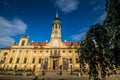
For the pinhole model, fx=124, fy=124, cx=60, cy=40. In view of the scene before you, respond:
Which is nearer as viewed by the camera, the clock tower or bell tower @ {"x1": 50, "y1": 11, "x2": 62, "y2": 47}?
bell tower @ {"x1": 50, "y1": 11, "x2": 62, "y2": 47}

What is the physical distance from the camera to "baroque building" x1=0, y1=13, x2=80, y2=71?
143ft

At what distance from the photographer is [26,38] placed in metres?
49.1

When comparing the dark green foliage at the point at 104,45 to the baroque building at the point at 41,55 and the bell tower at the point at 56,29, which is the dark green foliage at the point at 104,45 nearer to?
the baroque building at the point at 41,55

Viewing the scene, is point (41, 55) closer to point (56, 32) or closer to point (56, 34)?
point (56, 34)

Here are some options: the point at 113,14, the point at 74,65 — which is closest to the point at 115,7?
the point at 113,14

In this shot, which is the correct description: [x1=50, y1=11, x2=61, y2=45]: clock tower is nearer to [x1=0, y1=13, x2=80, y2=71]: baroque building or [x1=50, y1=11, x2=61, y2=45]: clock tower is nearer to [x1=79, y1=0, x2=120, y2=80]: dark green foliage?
[x1=0, y1=13, x2=80, y2=71]: baroque building

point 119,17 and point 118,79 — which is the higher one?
point 119,17

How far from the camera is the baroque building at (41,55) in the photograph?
4362 cm

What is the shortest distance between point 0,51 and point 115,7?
167ft

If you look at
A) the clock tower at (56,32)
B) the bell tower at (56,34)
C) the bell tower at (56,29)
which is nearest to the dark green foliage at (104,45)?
the bell tower at (56,34)

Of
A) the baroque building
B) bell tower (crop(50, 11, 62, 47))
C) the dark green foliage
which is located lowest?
the dark green foliage

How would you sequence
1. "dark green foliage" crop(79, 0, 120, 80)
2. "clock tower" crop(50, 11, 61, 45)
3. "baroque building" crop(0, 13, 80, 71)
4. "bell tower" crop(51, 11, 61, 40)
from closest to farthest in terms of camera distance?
1. "dark green foliage" crop(79, 0, 120, 80)
2. "baroque building" crop(0, 13, 80, 71)
3. "clock tower" crop(50, 11, 61, 45)
4. "bell tower" crop(51, 11, 61, 40)

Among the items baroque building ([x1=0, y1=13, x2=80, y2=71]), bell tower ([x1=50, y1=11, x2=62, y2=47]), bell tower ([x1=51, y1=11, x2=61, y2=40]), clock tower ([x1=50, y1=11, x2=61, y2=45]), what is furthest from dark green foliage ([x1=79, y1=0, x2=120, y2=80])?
bell tower ([x1=51, y1=11, x2=61, y2=40])

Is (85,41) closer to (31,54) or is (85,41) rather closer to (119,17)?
(119,17)
